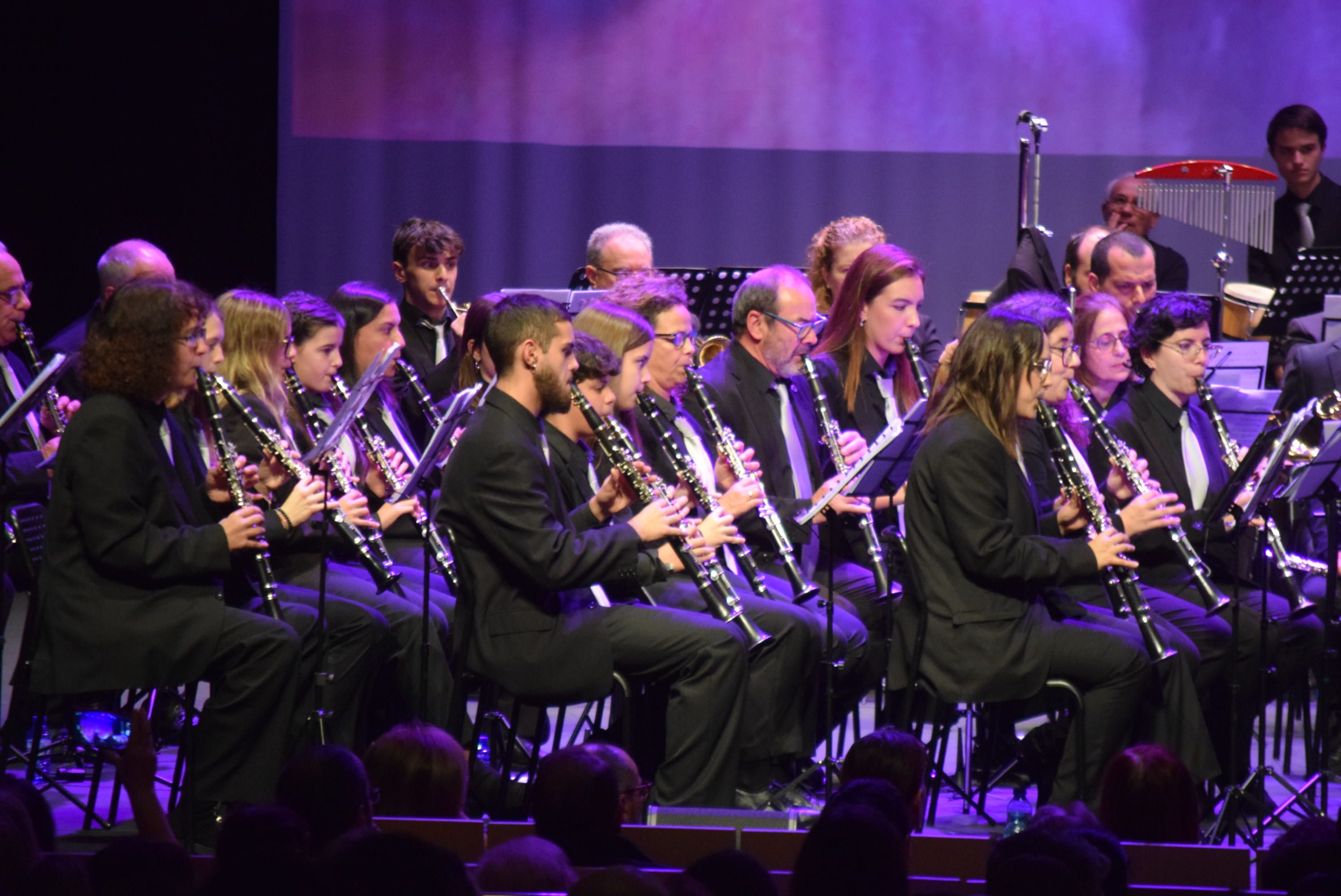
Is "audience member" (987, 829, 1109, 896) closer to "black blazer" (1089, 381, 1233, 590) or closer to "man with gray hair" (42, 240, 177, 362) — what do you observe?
"black blazer" (1089, 381, 1233, 590)

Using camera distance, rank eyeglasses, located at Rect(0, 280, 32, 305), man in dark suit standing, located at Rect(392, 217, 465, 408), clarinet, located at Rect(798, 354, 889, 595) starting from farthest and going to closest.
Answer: man in dark suit standing, located at Rect(392, 217, 465, 408) → eyeglasses, located at Rect(0, 280, 32, 305) → clarinet, located at Rect(798, 354, 889, 595)

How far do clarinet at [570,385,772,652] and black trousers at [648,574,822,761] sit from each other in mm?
140

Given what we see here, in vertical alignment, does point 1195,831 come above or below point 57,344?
below

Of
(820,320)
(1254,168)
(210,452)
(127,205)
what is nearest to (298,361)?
(210,452)

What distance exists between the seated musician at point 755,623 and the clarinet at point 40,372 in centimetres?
150

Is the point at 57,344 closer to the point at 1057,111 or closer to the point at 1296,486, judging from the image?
the point at 1296,486

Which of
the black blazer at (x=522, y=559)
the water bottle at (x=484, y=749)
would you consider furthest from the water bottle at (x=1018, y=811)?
the black blazer at (x=522, y=559)

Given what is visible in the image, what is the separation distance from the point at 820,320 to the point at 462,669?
213cm

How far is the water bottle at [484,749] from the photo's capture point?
209 inches

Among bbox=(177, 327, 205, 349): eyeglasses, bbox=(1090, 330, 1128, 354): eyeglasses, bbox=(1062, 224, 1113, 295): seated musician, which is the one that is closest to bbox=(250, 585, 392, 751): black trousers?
bbox=(177, 327, 205, 349): eyeglasses

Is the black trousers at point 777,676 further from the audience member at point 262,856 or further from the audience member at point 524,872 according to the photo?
the audience member at point 262,856

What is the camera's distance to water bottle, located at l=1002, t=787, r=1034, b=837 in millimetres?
4262

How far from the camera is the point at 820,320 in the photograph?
5.88 m

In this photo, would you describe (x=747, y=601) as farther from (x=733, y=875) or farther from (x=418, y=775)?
(x=733, y=875)
